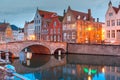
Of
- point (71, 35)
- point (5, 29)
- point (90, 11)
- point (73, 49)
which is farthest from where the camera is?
point (5, 29)

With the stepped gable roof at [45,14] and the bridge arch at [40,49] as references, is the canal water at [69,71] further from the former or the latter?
the stepped gable roof at [45,14]

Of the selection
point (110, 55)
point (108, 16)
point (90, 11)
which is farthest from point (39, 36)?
point (110, 55)

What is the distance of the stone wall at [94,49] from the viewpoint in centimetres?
4025

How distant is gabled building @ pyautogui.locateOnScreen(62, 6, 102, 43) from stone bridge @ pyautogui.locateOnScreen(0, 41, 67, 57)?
585cm

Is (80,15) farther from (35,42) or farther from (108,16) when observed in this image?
(35,42)

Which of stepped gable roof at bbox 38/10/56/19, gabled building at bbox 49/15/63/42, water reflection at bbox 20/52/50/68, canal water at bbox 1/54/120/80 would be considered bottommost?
canal water at bbox 1/54/120/80

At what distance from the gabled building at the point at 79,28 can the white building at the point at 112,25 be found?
6586mm

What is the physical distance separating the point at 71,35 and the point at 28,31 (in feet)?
61.0

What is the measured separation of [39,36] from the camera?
59906mm

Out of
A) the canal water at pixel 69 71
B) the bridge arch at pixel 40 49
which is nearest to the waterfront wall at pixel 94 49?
the bridge arch at pixel 40 49

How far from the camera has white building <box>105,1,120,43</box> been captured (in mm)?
45219

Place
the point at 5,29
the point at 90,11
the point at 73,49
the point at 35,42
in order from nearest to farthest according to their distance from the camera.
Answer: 1. the point at 35,42
2. the point at 73,49
3. the point at 90,11
4. the point at 5,29

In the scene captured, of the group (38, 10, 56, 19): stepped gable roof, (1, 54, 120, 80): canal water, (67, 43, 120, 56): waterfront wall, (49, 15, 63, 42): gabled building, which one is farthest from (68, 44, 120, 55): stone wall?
(38, 10, 56, 19): stepped gable roof

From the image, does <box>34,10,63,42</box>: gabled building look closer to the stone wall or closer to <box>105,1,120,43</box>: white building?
the stone wall
